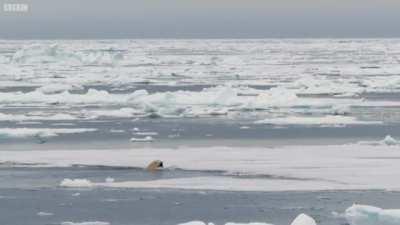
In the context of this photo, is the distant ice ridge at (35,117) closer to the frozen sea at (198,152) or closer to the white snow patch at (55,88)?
the frozen sea at (198,152)

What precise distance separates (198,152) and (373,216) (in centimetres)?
713

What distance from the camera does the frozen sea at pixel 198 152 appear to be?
40.9 ft

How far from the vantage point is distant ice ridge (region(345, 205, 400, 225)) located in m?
10.6

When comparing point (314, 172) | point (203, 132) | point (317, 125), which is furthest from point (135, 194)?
point (317, 125)

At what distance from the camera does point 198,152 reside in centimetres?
1764

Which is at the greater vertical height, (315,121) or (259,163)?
(315,121)

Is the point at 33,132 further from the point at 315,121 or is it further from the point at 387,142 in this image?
the point at 387,142

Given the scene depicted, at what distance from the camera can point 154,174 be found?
15.1 metres

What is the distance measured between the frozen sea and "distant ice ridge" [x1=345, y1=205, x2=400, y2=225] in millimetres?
419

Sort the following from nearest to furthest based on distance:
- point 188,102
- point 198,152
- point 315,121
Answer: point 198,152 → point 315,121 → point 188,102

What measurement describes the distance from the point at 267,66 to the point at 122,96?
771 inches

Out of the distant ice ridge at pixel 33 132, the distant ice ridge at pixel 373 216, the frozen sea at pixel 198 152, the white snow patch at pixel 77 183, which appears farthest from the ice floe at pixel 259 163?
the distant ice ridge at pixel 373 216

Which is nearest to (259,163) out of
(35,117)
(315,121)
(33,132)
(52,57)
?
(33,132)

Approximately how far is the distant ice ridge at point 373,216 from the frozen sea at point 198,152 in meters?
0.42
